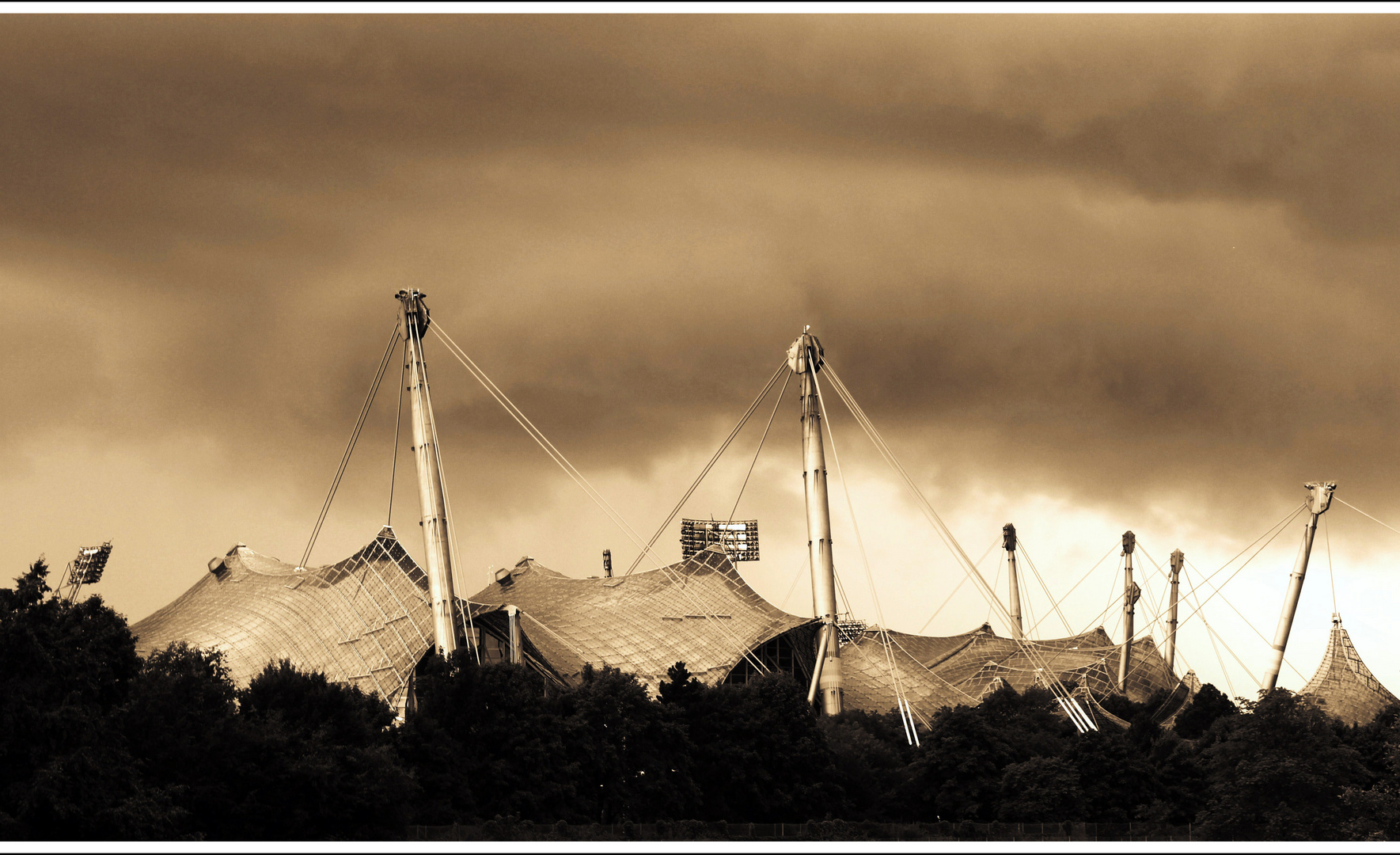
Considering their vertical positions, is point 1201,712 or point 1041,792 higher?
point 1201,712

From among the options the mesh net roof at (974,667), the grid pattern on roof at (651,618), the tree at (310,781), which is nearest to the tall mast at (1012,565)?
the mesh net roof at (974,667)

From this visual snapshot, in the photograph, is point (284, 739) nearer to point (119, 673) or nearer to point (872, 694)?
point (119, 673)

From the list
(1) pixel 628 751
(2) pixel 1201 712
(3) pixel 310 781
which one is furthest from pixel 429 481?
(2) pixel 1201 712

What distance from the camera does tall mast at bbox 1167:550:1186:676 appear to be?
177375mm

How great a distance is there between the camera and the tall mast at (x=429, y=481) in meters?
84.2

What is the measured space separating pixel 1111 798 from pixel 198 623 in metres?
77.7

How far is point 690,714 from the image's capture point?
78062 millimetres

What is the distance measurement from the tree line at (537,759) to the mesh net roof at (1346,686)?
76.3 meters

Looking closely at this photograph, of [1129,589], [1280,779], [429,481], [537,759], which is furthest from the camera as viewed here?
[1129,589]

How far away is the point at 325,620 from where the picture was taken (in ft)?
371

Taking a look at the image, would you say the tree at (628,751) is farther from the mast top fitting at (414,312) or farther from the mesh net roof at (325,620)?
the mesh net roof at (325,620)

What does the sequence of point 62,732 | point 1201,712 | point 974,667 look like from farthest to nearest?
point 974,667 < point 1201,712 < point 62,732

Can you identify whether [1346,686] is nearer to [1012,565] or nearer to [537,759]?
[1012,565]

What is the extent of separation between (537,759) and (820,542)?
43844 mm
